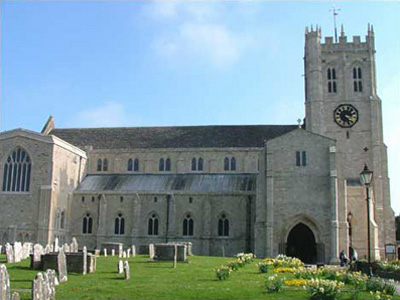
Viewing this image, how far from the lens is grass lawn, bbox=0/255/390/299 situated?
16859 millimetres

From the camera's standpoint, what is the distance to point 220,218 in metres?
51.0

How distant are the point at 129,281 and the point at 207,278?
11.9ft

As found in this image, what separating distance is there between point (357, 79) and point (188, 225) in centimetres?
2531

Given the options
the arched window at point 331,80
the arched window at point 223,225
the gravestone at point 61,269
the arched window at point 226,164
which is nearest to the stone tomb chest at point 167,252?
the gravestone at point 61,269

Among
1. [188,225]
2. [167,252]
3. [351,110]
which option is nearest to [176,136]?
[188,225]

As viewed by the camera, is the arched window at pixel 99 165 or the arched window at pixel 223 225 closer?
the arched window at pixel 223 225

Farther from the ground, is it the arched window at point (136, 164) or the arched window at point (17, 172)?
the arched window at point (136, 164)

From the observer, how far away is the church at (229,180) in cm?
4606

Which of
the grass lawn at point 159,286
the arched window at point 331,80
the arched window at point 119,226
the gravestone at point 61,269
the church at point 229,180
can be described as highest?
the arched window at point 331,80

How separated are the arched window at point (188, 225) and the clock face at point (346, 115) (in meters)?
19.5

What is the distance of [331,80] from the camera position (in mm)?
58625

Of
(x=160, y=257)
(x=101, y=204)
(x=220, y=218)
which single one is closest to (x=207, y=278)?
(x=160, y=257)

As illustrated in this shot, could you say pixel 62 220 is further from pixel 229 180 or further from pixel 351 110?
pixel 351 110

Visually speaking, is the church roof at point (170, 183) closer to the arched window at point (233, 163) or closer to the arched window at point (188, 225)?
the arched window at point (233, 163)
